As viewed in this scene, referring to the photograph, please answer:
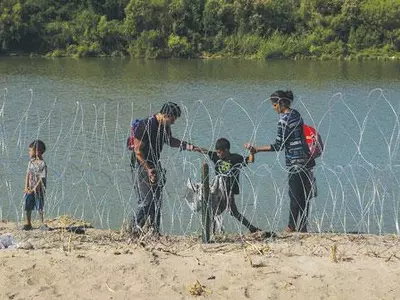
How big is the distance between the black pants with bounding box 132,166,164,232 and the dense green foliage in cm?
4402

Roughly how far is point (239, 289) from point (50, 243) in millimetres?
2009

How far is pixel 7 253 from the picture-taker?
504cm

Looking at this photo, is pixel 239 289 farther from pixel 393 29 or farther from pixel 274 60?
pixel 393 29

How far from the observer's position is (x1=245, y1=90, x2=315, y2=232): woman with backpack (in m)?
5.88

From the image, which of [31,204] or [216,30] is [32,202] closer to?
[31,204]

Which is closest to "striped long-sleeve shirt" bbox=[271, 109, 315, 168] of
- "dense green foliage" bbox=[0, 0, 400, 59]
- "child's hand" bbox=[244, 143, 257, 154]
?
"child's hand" bbox=[244, 143, 257, 154]

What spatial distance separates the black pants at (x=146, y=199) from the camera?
584 centimetres

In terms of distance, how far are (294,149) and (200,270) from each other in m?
1.83

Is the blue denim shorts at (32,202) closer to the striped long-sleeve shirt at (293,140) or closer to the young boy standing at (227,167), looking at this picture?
the young boy standing at (227,167)


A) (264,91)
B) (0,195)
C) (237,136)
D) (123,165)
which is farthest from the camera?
(264,91)

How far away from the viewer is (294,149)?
236 inches

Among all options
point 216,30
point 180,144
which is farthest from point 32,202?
point 216,30

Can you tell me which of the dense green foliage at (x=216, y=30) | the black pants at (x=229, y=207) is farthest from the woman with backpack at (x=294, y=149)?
the dense green foliage at (x=216, y=30)

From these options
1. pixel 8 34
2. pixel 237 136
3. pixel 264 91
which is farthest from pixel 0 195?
pixel 8 34
